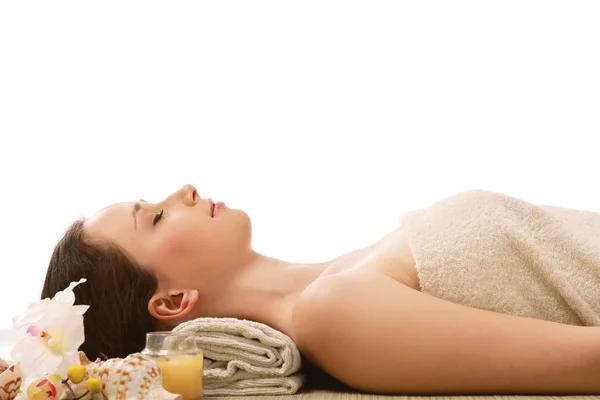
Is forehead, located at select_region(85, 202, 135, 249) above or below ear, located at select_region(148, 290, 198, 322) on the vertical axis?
above

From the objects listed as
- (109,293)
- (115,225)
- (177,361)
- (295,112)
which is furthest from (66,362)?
(295,112)

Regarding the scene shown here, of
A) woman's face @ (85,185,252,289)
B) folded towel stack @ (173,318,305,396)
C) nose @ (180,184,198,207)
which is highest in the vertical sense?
nose @ (180,184,198,207)

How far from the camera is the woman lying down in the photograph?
4.39ft

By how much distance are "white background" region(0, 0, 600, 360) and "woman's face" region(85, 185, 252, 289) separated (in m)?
0.94

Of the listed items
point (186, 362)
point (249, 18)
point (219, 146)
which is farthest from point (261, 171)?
point (186, 362)

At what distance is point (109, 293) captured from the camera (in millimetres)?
1630

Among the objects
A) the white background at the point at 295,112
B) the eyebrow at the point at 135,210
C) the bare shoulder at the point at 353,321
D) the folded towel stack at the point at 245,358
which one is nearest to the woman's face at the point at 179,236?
the eyebrow at the point at 135,210

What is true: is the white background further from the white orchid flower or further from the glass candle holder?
the white orchid flower

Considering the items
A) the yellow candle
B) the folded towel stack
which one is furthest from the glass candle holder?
the folded towel stack

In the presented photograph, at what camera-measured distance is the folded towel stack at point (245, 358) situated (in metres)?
1.48

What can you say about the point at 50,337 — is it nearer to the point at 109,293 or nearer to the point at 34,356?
the point at 34,356

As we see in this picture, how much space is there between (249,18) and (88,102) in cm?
66

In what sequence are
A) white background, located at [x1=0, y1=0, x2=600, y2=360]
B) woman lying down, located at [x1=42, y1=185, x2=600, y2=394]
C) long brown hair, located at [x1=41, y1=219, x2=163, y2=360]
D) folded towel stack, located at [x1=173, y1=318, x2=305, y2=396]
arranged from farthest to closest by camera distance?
white background, located at [x1=0, y1=0, x2=600, y2=360]
long brown hair, located at [x1=41, y1=219, x2=163, y2=360]
folded towel stack, located at [x1=173, y1=318, x2=305, y2=396]
woman lying down, located at [x1=42, y1=185, x2=600, y2=394]

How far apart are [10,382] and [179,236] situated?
48cm
